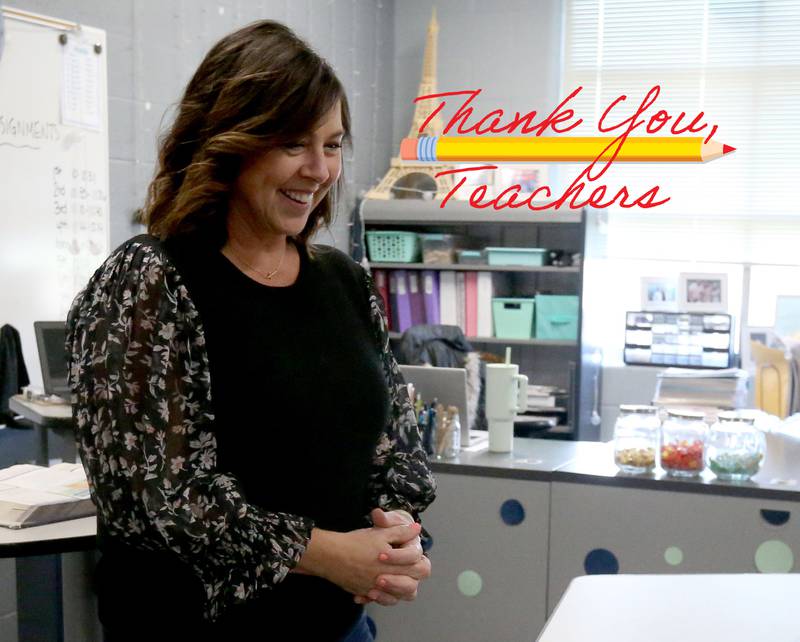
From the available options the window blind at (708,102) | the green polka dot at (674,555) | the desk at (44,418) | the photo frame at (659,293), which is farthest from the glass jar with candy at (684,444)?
the window blind at (708,102)

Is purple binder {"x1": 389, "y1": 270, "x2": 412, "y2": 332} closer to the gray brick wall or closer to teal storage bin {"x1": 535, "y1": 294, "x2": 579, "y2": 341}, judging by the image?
the gray brick wall

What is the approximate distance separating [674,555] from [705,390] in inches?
45.1

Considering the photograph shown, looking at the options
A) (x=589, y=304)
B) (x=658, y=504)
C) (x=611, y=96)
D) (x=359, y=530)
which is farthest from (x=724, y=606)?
(x=611, y=96)

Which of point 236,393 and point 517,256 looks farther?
point 517,256

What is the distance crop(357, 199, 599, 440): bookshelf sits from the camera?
4.63 meters

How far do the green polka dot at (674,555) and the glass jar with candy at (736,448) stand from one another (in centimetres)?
22

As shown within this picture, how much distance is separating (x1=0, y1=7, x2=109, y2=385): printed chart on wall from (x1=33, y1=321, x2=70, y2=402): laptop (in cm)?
12

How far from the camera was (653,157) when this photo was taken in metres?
3.53

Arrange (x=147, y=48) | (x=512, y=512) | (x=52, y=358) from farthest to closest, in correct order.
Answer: (x=147, y=48)
(x=52, y=358)
(x=512, y=512)

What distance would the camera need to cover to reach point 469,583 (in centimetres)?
268

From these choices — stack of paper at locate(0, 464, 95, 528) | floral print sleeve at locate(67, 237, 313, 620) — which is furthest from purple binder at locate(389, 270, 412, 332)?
floral print sleeve at locate(67, 237, 313, 620)

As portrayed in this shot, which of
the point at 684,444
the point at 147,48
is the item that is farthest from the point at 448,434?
the point at 147,48

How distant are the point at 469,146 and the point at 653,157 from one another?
0.81 meters

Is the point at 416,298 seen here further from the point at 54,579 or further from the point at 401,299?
the point at 54,579
